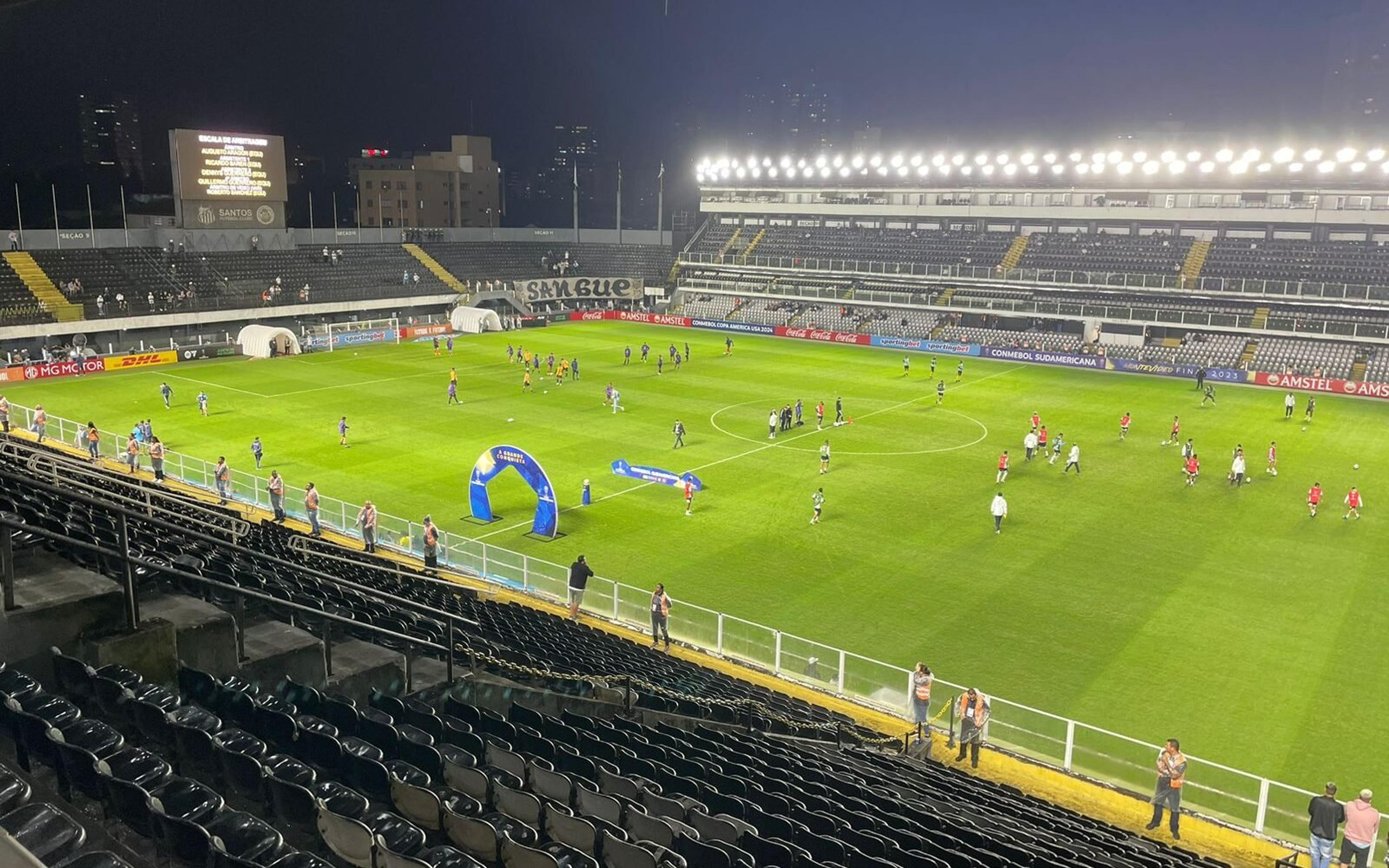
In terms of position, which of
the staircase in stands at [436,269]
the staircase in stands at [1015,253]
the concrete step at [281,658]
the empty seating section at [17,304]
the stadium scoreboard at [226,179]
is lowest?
the concrete step at [281,658]

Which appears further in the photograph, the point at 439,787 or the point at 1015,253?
the point at 1015,253

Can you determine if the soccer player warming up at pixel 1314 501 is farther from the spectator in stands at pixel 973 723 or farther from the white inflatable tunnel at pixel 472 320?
the white inflatable tunnel at pixel 472 320

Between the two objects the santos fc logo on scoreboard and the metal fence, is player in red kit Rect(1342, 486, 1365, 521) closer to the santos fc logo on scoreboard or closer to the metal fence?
the metal fence

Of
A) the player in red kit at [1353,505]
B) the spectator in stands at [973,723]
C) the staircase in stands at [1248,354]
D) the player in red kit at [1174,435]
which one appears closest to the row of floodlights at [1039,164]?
the staircase in stands at [1248,354]

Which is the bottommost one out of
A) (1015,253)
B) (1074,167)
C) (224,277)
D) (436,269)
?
(224,277)

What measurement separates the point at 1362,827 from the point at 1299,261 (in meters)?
65.8

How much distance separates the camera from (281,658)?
10172 millimetres

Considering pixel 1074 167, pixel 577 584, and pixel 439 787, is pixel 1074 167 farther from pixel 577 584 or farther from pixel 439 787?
pixel 439 787

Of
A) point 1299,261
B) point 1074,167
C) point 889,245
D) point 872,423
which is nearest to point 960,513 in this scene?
point 872,423

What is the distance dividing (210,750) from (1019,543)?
967 inches

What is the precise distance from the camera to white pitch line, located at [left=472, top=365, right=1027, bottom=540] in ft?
93.5

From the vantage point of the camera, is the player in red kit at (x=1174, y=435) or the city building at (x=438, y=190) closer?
the player in red kit at (x=1174, y=435)

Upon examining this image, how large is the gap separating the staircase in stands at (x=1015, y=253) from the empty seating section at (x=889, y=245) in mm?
436

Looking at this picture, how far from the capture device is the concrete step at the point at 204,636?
9461 millimetres
